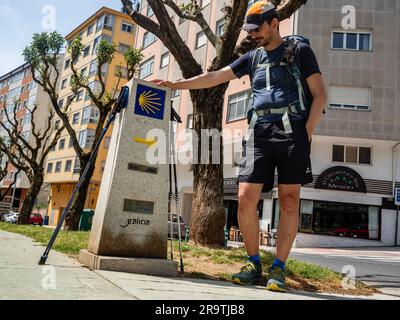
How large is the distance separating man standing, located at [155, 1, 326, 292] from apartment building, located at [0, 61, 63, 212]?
173 ft

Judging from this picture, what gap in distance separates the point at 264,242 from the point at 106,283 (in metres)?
19.6

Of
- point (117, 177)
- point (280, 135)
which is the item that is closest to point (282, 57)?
point (280, 135)

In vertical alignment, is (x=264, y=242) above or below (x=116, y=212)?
below

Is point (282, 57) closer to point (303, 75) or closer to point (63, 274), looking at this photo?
point (303, 75)

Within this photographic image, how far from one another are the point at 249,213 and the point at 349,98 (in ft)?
69.7

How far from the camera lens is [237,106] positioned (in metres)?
25.4

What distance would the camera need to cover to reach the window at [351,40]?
2306 centimetres

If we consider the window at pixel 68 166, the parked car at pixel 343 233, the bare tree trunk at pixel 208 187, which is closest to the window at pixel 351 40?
the parked car at pixel 343 233

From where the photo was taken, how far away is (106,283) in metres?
2.62

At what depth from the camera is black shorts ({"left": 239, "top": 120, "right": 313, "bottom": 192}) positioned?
316cm

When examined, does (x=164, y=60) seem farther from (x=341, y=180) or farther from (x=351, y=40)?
(x=341, y=180)

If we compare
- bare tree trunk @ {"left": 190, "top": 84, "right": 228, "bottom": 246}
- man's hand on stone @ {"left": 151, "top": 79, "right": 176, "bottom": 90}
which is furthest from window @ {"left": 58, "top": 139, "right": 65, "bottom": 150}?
man's hand on stone @ {"left": 151, "top": 79, "right": 176, "bottom": 90}

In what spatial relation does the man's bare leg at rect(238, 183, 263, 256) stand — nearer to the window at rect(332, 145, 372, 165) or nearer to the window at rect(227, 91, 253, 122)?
the window at rect(332, 145, 372, 165)

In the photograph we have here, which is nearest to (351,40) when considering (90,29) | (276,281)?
(276,281)
